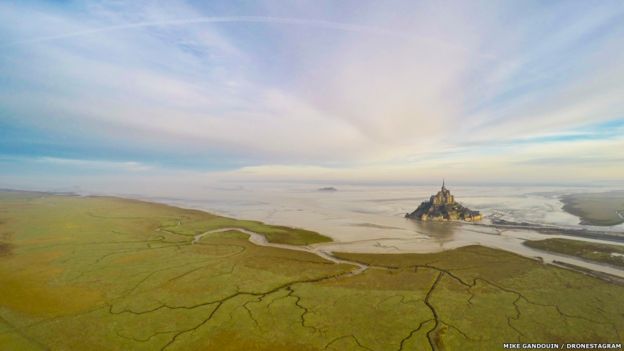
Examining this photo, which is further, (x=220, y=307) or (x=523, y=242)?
(x=523, y=242)

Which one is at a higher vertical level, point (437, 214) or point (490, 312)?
point (437, 214)

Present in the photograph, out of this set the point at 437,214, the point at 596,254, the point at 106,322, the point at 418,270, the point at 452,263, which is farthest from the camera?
the point at 437,214

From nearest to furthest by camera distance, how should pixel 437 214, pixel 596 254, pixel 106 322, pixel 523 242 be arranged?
pixel 106 322 → pixel 596 254 → pixel 523 242 → pixel 437 214

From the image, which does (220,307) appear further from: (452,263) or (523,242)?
(523,242)

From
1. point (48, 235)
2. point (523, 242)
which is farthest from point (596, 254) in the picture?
point (48, 235)

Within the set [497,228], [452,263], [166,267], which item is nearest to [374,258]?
[452,263]

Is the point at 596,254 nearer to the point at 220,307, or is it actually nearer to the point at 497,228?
the point at 497,228
